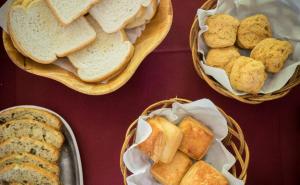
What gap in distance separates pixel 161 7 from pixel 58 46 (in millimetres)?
315

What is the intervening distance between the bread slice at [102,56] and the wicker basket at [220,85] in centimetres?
18

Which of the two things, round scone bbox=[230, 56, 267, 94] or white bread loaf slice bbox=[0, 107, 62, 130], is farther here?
white bread loaf slice bbox=[0, 107, 62, 130]

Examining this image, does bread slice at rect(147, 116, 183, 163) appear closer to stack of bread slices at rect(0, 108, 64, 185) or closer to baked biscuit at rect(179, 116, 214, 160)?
baked biscuit at rect(179, 116, 214, 160)

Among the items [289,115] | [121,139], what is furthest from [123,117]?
[289,115]

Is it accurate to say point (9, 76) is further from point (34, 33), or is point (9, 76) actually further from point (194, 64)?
point (194, 64)

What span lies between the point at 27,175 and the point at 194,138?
0.49 m

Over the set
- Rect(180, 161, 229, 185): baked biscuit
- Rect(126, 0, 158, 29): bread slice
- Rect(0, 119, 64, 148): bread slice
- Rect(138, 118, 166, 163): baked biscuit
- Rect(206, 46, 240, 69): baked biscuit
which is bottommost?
Rect(180, 161, 229, 185): baked biscuit

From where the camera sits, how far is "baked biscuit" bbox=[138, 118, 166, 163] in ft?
3.88

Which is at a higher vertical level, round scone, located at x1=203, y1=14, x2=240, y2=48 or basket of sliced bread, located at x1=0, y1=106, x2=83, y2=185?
round scone, located at x1=203, y1=14, x2=240, y2=48

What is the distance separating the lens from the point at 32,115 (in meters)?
1.34

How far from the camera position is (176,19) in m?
1.40

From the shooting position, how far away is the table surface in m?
1.39

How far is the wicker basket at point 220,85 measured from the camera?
124cm

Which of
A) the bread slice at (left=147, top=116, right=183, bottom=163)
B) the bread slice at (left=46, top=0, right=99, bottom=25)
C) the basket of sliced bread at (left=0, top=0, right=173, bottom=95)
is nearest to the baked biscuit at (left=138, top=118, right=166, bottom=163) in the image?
the bread slice at (left=147, top=116, right=183, bottom=163)
